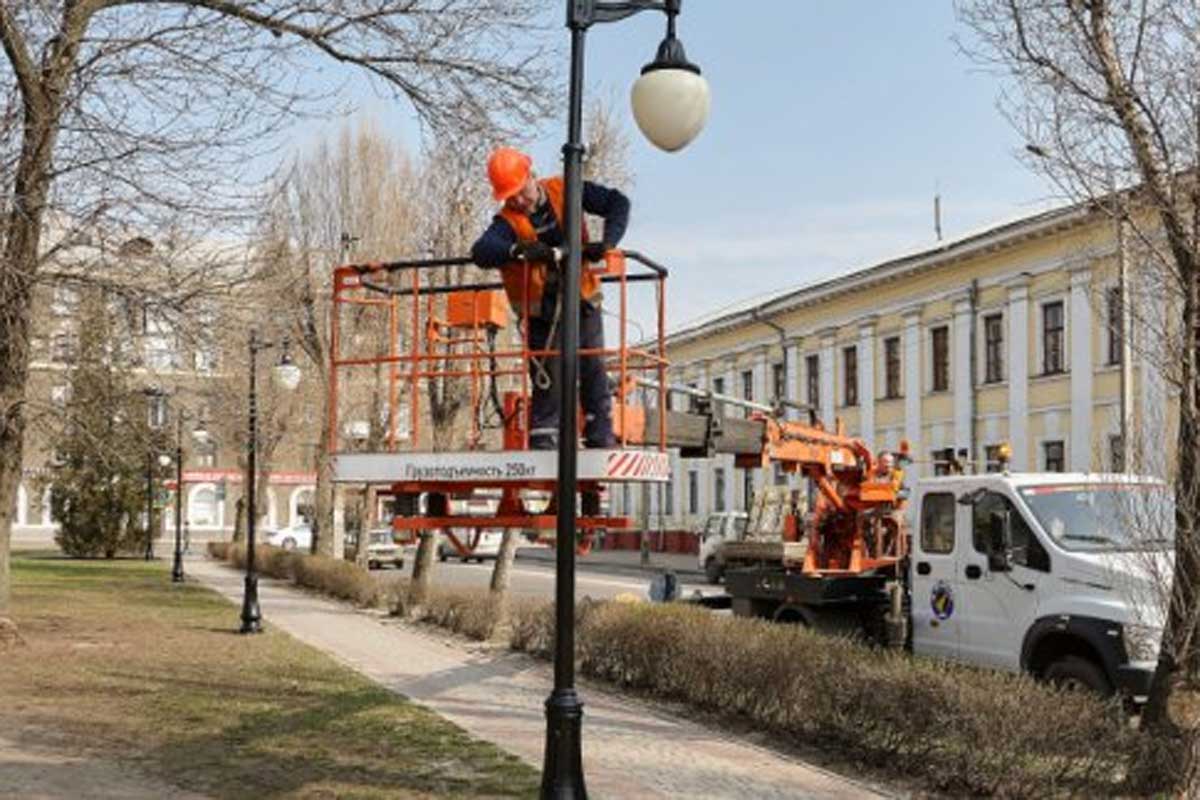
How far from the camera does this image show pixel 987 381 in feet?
133

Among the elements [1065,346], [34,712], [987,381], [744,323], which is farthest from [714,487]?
[34,712]

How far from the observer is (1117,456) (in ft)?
29.1

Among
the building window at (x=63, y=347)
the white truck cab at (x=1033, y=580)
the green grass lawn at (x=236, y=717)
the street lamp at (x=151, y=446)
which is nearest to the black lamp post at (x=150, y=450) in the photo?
the street lamp at (x=151, y=446)

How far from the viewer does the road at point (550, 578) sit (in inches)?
1246

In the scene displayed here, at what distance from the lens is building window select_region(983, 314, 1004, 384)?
1577 inches

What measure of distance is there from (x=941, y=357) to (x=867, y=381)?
4.51 meters

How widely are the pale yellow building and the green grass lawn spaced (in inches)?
646

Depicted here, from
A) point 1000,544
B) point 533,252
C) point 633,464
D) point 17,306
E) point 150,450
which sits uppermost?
point 17,306

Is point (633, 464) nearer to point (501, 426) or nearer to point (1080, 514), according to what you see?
point (501, 426)

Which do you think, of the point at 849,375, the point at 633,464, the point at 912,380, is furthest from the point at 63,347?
the point at 849,375

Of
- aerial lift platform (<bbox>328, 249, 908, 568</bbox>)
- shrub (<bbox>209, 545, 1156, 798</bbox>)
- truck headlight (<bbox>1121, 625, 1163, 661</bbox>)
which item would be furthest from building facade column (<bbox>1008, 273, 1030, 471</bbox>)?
aerial lift platform (<bbox>328, 249, 908, 568</bbox>)

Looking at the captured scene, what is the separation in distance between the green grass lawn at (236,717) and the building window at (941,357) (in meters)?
27.9

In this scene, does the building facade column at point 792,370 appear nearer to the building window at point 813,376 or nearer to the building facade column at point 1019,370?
the building window at point 813,376

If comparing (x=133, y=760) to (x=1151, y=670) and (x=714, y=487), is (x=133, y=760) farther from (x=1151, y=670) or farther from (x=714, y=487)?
(x=714, y=487)
